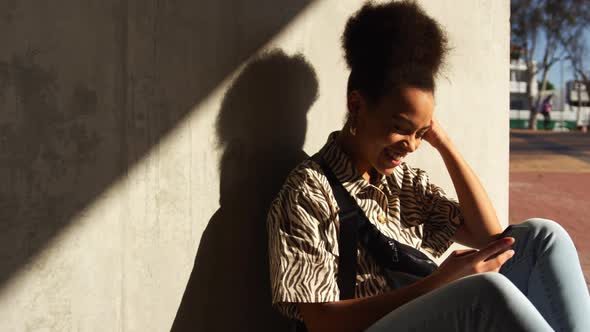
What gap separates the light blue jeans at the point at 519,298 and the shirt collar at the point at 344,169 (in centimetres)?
44

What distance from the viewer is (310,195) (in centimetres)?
174

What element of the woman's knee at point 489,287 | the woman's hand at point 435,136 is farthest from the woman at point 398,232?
the woman's hand at point 435,136

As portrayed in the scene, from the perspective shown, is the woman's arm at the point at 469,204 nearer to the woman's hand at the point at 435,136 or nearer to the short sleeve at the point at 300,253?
the woman's hand at the point at 435,136

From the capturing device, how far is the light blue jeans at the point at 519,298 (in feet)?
4.70

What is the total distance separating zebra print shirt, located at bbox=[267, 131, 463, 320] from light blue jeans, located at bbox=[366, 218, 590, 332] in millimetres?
205

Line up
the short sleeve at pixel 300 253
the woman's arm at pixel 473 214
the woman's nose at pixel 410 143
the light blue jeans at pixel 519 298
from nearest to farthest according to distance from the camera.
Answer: the light blue jeans at pixel 519 298 → the short sleeve at pixel 300 253 → the woman's nose at pixel 410 143 → the woman's arm at pixel 473 214

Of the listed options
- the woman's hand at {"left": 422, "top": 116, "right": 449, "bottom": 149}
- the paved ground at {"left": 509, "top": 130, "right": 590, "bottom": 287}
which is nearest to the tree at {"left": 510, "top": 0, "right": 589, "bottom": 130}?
the paved ground at {"left": 509, "top": 130, "right": 590, "bottom": 287}

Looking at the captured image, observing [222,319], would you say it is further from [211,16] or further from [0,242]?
[211,16]

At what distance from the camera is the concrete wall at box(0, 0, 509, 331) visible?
1503 millimetres

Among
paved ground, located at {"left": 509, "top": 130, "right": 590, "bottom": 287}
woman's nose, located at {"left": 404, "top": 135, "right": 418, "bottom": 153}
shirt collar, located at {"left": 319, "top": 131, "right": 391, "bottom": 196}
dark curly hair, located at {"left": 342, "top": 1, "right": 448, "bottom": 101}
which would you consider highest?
Answer: dark curly hair, located at {"left": 342, "top": 1, "right": 448, "bottom": 101}

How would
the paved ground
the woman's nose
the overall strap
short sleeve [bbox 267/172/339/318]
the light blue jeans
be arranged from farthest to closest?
1. the paved ground
2. the woman's nose
3. the overall strap
4. short sleeve [bbox 267/172/339/318]
5. the light blue jeans

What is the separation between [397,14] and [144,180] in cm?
83

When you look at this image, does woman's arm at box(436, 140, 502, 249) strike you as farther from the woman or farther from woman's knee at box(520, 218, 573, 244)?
woman's knee at box(520, 218, 573, 244)

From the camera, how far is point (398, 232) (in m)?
1.96
